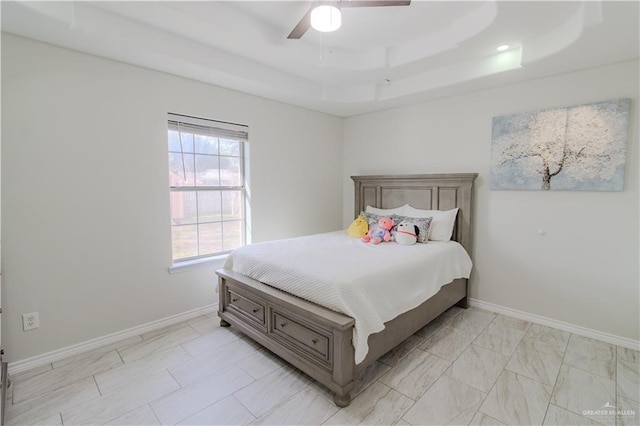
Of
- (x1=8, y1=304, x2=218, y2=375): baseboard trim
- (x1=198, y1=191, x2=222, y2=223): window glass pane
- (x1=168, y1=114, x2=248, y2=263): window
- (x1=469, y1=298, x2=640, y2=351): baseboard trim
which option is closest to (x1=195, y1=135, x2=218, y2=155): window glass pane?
(x1=168, y1=114, x2=248, y2=263): window

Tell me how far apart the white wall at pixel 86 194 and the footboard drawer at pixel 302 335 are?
125cm

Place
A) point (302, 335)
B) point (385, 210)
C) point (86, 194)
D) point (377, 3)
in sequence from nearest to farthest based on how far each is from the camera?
point (377, 3)
point (302, 335)
point (86, 194)
point (385, 210)

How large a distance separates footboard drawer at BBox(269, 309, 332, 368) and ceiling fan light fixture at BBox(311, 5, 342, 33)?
1.83 m

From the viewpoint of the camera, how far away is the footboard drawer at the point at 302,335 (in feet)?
6.37

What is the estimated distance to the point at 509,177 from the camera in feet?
9.78

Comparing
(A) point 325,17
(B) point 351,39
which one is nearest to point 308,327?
(A) point 325,17

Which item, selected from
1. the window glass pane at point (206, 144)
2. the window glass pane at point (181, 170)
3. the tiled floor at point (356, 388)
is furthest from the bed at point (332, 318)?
the window glass pane at point (206, 144)

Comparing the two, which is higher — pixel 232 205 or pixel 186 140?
pixel 186 140

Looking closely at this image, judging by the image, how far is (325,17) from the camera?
174 cm

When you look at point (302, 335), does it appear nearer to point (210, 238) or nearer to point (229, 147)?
point (210, 238)

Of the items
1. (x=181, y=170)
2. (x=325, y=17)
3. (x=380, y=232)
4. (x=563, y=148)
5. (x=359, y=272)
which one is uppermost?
(x=325, y=17)

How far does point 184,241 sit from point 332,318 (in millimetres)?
1916

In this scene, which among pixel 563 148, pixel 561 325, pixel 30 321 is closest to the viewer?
pixel 30 321

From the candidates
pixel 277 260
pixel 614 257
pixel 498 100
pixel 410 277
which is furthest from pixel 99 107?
pixel 614 257
